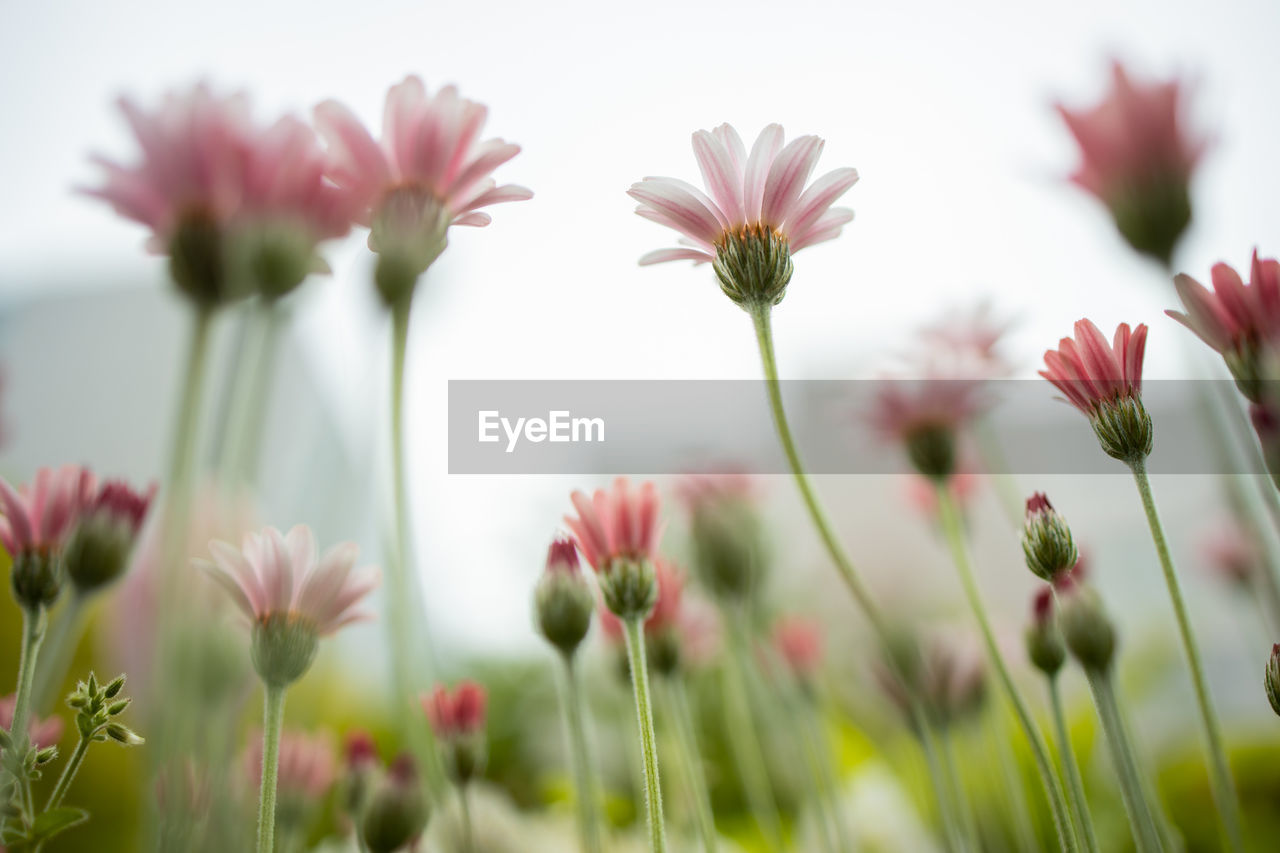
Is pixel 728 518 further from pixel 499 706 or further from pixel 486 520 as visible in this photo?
pixel 499 706

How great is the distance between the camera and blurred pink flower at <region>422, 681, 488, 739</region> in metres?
0.37

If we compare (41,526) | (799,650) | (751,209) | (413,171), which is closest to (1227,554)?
(799,650)

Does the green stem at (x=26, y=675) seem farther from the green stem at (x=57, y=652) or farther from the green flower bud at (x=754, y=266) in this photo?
the green flower bud at (x=754, y=266)

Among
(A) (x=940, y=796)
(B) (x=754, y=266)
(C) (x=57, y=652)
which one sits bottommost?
(A) (x=940, y=796)

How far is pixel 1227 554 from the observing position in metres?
0.66

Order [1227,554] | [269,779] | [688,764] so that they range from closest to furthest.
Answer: [269,779] < [688,764] < [1227,554]

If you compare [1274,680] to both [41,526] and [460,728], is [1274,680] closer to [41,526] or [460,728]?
[460,728]

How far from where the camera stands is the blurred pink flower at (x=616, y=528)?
35 cm

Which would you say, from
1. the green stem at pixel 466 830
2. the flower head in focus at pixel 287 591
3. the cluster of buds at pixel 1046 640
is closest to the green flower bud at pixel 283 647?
the flower head in focus at pixel 287 591

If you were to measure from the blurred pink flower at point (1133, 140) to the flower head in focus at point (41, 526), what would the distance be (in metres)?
0.53

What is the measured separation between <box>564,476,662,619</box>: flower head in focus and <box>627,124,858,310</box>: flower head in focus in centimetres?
10

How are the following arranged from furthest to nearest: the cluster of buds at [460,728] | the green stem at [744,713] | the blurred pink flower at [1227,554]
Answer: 1. the blurred pink flower at [1227,554]
2. the green stem at [744,713]
3. the cluster of buds at [460,728]

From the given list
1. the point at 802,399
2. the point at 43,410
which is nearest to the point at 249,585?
the point at 43,410

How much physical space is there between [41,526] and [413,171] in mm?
212
